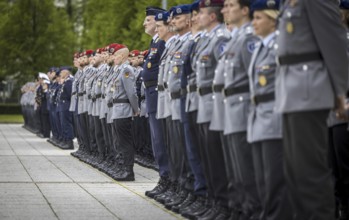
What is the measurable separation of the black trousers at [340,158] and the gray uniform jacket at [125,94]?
24.6 feet

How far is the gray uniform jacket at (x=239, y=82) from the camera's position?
30.9 ft

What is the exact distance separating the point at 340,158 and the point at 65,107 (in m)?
18.6

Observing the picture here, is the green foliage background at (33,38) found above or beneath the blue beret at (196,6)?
above

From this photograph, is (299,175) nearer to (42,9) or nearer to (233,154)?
(233,154)

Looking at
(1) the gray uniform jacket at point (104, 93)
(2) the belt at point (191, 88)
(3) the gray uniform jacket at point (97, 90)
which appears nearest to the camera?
(2) the belt at point (191, 88)

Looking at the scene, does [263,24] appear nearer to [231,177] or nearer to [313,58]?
[313,58]

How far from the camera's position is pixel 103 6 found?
62.0 metres

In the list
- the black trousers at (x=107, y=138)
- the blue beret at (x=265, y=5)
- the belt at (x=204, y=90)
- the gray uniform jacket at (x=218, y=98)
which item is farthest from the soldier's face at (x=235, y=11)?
the black trousers at (x=107, y=138)

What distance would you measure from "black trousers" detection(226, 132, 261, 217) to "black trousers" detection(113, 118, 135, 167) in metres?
7.93

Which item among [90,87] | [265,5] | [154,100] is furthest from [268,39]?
[90,87]

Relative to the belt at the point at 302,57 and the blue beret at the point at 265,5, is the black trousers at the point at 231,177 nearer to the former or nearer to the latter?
the blue beret at the point at 265,5

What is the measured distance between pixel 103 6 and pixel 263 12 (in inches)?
2113

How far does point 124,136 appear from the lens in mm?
17422

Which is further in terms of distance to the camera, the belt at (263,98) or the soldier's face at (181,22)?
the soldier's face at (181,22)
